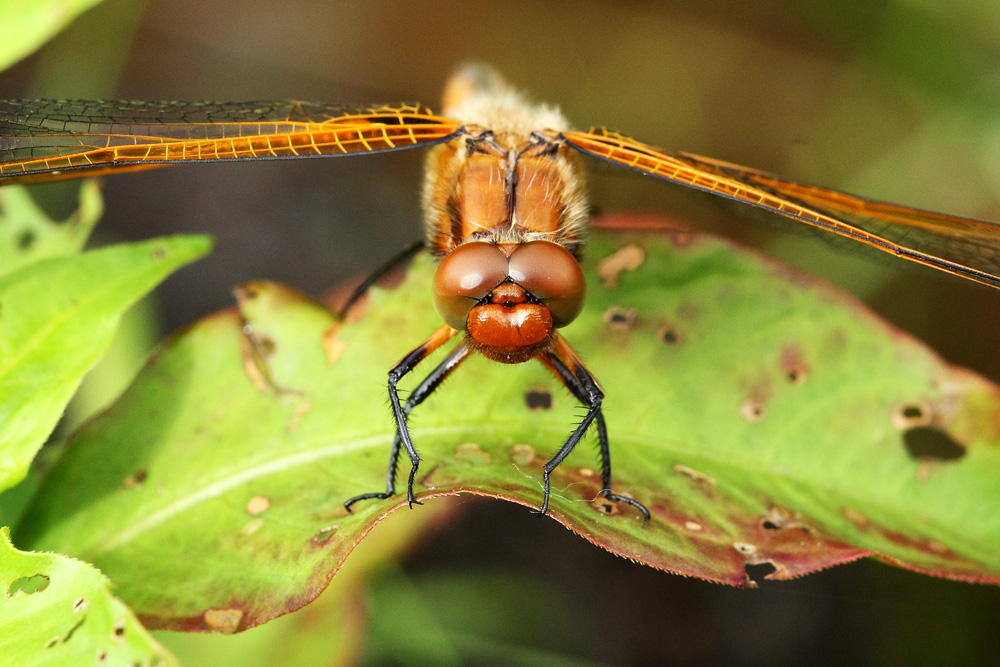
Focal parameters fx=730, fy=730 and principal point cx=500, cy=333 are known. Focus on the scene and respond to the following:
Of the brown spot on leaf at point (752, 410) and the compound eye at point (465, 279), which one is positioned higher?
the compound eye at point (465, 279)

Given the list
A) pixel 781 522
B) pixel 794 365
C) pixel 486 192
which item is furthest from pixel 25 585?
pixel 794 365

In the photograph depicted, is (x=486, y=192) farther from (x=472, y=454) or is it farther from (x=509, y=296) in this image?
(x=472, y=454)

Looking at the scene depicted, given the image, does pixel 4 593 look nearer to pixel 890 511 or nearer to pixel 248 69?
pixel 890 511

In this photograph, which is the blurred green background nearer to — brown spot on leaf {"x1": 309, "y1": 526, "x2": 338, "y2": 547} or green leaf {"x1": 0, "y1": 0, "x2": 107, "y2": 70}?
brown spot on leaf {"x1": 309, "y1": 526, "x2": 338, "y2": 547}

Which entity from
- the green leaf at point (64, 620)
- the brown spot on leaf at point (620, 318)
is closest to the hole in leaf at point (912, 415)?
the brown spot on leaf at point (620, 318)

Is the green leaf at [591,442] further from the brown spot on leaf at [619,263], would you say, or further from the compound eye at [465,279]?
the compound eye at [465,279]
